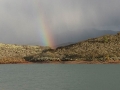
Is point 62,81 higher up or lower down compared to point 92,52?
lower down

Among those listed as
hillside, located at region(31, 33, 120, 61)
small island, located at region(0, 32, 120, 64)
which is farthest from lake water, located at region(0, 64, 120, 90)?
hillside, located at region(31, 33, 120, 61)

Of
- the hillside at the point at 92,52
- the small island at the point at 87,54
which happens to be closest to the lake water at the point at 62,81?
the small island at the point at 87,54

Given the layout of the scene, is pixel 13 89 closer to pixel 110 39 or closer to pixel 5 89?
pixel 5 89

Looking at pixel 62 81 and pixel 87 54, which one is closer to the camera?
pixel 62 81

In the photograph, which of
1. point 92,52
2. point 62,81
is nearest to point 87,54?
point 92,52

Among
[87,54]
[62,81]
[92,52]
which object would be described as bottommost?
[62,81]

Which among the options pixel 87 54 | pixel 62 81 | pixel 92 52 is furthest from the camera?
pixel 92 52

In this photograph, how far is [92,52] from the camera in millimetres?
152125

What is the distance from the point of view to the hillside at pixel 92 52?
142712 millimetres

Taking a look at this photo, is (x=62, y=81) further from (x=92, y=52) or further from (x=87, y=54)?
(x=92, y=52)

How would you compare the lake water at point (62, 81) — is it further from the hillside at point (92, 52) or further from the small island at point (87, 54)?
the hillside at point (92, 52)

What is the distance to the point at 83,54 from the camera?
15000 cm

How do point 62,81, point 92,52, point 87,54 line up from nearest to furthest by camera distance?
point 62,81 < point 87,54 < point 92,52

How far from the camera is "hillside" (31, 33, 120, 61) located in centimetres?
14271
